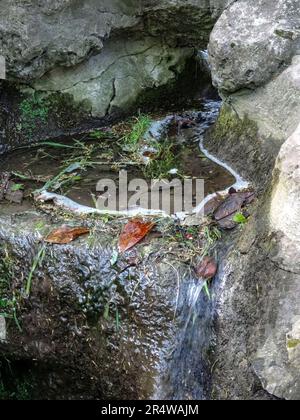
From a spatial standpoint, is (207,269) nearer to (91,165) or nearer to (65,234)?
(65,234)

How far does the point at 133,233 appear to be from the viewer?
10.9 feet

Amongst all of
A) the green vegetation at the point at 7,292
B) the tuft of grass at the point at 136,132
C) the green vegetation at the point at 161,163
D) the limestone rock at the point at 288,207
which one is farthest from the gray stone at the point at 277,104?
the green vegetation at the point at 7,292

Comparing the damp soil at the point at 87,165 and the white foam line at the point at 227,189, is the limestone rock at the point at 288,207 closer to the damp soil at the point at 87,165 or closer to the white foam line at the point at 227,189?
the white foam line at the point at 227,189

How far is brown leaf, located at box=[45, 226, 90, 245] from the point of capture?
11.0 ft

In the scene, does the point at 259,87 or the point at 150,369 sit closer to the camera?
the point at 150,369

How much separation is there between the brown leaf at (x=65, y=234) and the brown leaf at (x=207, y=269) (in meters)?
0.62

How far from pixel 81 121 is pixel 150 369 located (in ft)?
7.06

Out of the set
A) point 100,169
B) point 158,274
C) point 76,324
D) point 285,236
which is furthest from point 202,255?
point 100,169

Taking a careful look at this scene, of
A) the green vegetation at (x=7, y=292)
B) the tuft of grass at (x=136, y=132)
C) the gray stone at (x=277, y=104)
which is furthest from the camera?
the tuft of grass at (x=136, y=132)

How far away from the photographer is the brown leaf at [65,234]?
11.0 ft

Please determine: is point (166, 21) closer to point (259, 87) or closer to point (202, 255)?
point (259, 87)

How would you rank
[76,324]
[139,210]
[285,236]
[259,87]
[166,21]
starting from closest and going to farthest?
[285,236], [76,324], [139,210], [259,87], [166,21]

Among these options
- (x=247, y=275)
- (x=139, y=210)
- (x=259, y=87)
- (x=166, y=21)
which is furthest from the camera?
(x=166, y=21)

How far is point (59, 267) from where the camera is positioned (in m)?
3.34
